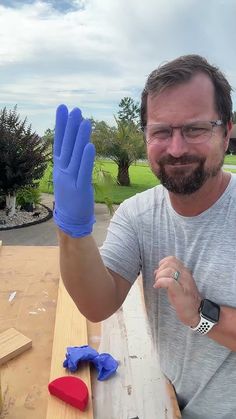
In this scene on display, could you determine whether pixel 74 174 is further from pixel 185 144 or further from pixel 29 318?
pixel 29 318

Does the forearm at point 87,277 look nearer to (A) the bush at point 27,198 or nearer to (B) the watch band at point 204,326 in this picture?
(B) the watch band at point 204,326

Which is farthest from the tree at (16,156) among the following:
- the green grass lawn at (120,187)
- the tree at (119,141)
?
the tree at (119,141)

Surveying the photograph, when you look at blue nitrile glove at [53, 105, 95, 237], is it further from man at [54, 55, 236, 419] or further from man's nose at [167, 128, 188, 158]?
man's nose at [167, 128, 188, 158]

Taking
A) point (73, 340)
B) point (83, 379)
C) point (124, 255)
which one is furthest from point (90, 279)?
point (73, 340)

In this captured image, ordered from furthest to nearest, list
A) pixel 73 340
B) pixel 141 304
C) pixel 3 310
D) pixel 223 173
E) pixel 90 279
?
pixel 141 304, pixel 3 310, pixel 73 340, pixel 223 173, pixel 90 279

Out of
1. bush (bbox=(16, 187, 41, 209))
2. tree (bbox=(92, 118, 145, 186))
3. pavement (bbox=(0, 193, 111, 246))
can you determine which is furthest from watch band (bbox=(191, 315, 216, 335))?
tree (bbox=(92, 118, 145, 186))

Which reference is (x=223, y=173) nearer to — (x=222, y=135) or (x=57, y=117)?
(x=222, y=135)
